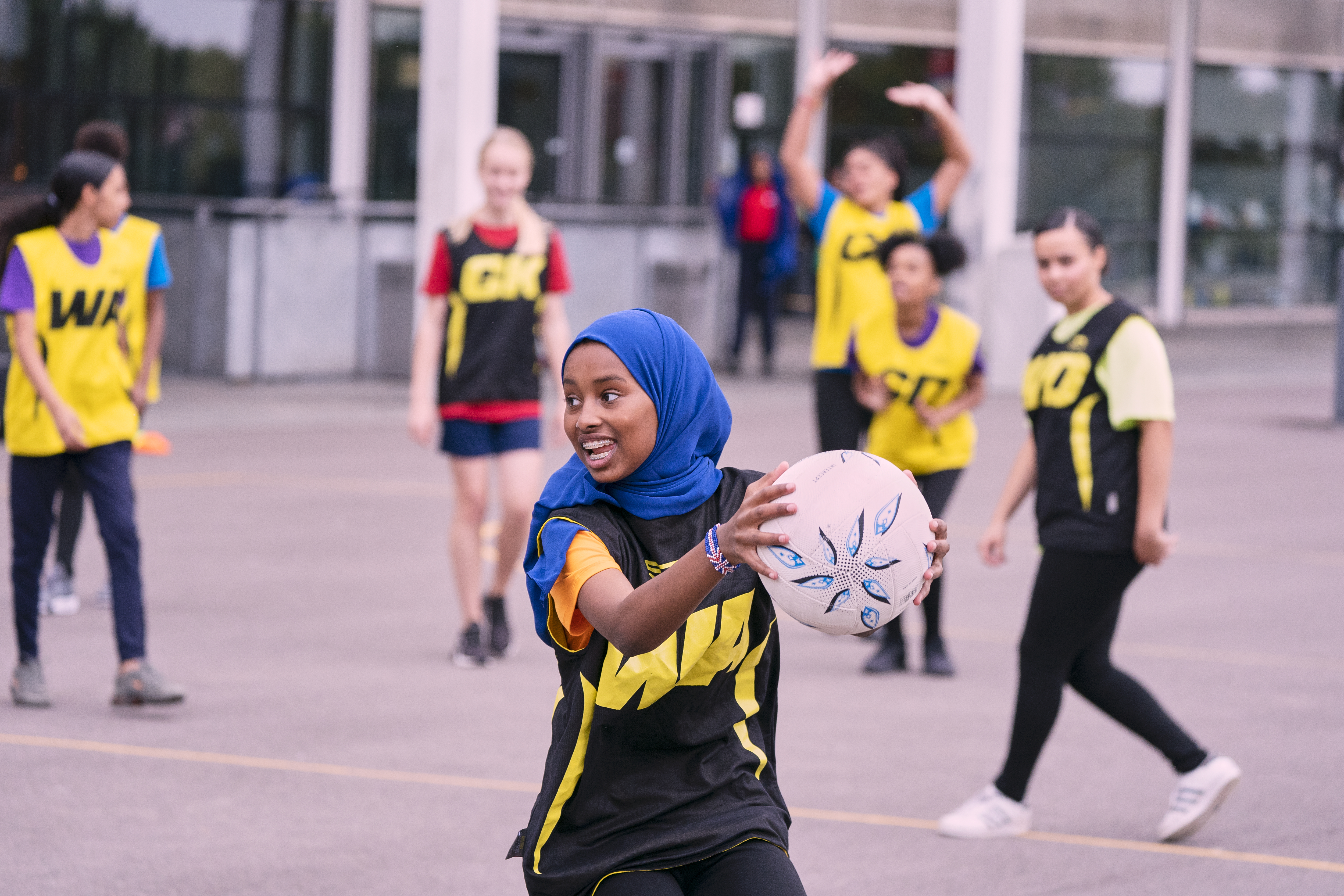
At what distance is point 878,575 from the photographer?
2881mm

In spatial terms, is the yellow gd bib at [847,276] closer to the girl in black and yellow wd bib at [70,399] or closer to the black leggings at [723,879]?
the girl in black and yellow wd bib at [70,399]

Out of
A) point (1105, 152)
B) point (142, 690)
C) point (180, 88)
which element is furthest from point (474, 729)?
point (1105, 152)

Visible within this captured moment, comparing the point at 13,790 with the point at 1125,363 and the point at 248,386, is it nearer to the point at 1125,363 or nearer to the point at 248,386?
the point at 1125,363

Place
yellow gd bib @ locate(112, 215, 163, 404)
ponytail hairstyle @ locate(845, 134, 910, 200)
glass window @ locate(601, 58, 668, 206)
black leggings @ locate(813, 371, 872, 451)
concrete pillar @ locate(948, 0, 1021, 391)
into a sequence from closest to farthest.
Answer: yellow gd bib @ locate(112, 215, 163, 404)
black leggings @ locate(813, 371, 872, 451)
ponytail hairstyle @ locate(845, 134, 910, 200)
concrete pillar @ locate(948, 0, 1021, 391)
glass window @ locate(601, 58, 668, 206)

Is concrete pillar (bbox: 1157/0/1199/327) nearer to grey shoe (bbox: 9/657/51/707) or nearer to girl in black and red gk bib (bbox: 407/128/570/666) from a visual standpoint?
girl in black and red gk bib (bbox: 407/128/570/666)

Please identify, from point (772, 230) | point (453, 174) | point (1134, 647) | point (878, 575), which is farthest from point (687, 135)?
point (878, 575)

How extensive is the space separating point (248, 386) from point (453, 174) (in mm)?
2894

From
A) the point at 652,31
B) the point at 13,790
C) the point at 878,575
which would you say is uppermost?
the point at 652,31

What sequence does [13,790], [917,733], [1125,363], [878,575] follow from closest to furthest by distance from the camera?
[878,575] → [1125,363] → [13,790] → [917,733]

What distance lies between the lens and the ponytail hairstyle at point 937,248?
7898 millimetres

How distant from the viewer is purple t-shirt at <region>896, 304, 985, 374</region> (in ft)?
26.3

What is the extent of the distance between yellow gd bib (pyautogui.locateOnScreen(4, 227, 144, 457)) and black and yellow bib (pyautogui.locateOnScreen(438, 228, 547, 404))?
1.44m

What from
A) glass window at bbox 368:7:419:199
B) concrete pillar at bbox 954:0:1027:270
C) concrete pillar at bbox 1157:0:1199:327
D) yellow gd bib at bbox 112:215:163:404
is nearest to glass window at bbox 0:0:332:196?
glass window at bbox 368:7:419:199

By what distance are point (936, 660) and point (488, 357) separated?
235 cm
